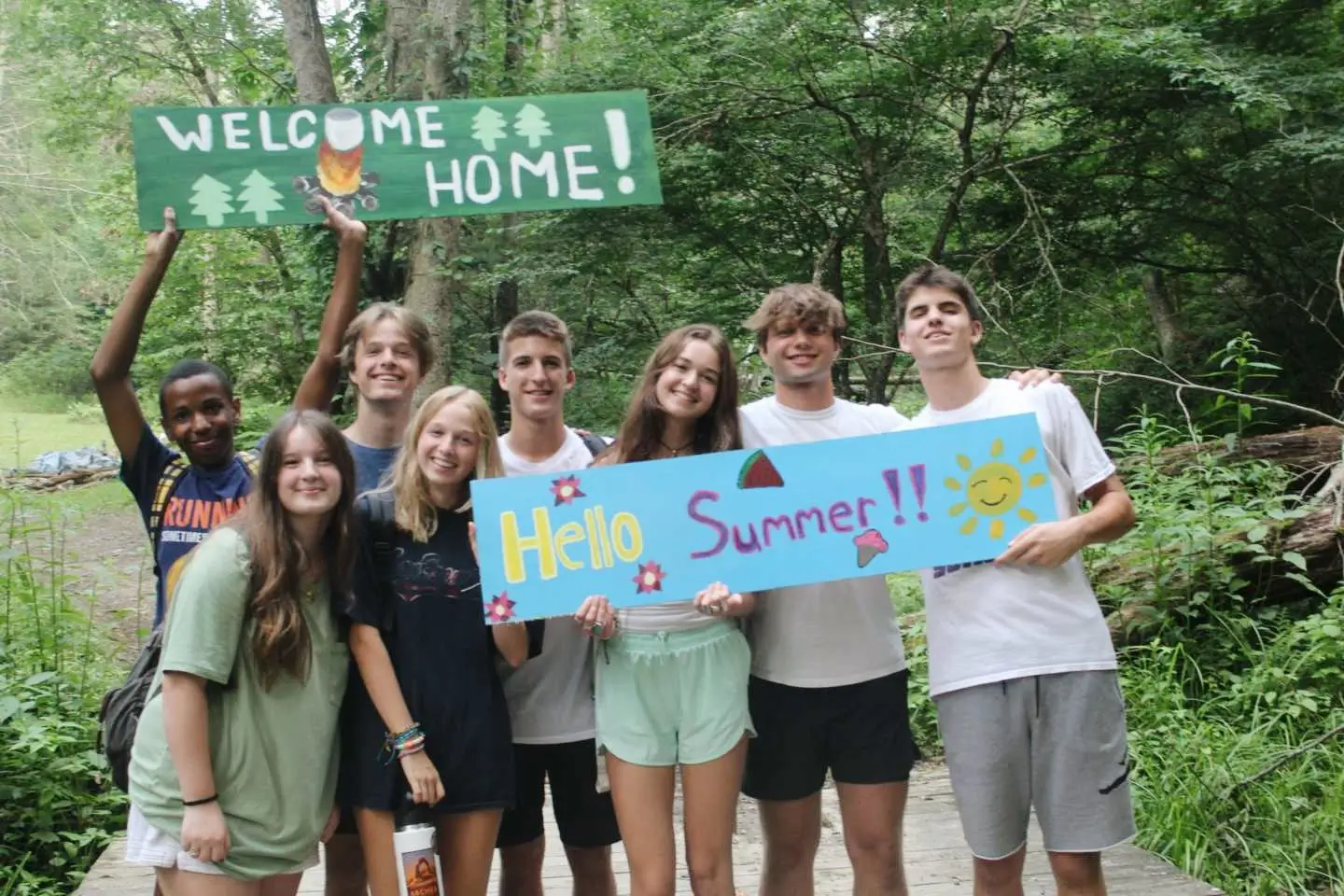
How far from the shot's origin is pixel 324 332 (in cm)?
319

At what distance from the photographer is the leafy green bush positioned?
4.21 meters

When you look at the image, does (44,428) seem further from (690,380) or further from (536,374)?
(690,380)

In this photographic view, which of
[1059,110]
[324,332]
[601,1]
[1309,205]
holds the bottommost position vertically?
[324,332]

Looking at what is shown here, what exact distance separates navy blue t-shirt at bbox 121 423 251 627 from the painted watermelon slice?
1249mm

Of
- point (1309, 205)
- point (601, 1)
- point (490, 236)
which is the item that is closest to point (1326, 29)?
point (1309, 205)

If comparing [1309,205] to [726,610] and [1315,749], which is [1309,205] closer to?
[1315,749]

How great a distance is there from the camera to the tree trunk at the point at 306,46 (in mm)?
7520

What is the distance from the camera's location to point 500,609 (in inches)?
101

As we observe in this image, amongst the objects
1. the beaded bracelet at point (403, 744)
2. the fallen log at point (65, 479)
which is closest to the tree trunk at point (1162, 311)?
the beaded bracelet at point (403, 744)

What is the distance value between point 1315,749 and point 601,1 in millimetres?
7622

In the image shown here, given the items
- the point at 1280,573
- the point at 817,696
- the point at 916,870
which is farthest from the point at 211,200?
the point at 1280,573

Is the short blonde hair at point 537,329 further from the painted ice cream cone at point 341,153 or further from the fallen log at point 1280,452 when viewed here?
the fallen log at point 1280,452

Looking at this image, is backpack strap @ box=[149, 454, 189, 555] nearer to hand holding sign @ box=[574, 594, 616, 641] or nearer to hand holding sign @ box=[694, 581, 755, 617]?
hand holding sign @ box=[574, 594, 616, 641]

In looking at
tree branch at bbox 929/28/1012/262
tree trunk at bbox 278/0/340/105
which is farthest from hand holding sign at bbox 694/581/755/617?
tree branch at bbox 929/28/1012/262
